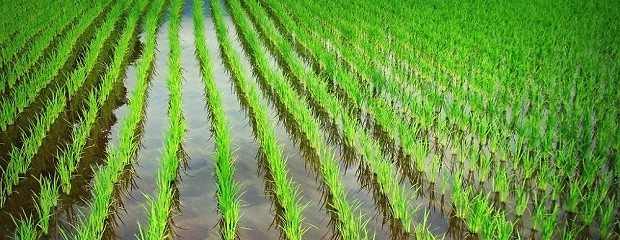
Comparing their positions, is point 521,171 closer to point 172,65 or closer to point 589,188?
point 589,188

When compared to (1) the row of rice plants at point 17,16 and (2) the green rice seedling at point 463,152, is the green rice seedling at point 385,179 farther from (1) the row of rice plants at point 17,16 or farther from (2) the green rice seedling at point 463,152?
(1) the row of rice plants at point 17,16

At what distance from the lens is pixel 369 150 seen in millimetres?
3080

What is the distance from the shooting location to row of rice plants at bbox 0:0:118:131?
3701 mm

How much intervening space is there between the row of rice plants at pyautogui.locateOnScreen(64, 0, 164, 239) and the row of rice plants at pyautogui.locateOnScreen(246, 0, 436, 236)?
1399 millimetres

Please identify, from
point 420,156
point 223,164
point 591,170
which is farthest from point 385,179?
point 591,170

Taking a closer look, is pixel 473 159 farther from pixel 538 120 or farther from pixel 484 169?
pixel 538 120

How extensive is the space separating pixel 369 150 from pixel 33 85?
3.08 metres

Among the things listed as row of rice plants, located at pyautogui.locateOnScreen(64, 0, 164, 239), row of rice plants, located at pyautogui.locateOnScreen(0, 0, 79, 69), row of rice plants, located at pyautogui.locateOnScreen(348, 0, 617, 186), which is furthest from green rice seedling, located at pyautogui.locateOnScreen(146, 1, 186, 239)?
row of rice plants, located at pyautogui.locateOnScreen(348, 0, 617, 186)

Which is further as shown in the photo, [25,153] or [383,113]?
[383,113]

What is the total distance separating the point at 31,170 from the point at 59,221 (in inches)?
25.4

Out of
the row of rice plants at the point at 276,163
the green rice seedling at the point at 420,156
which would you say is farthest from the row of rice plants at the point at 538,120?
the row of rice plants at the point at 276,163

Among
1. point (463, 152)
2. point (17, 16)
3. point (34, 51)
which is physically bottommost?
point (17, 16)

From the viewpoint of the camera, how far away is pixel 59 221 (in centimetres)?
266

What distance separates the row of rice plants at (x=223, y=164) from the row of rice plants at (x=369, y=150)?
2.58 feet
